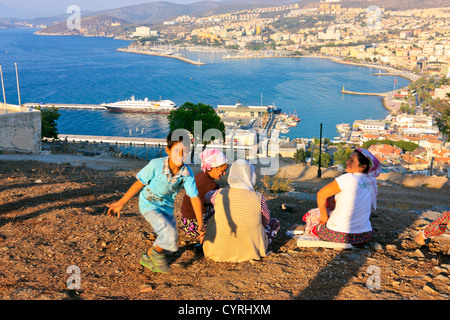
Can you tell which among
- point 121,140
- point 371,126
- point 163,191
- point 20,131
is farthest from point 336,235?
point 371,126

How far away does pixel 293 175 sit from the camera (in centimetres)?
963

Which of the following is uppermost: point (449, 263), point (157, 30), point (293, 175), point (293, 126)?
point (157, 30)

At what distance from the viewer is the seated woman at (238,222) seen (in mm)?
2477

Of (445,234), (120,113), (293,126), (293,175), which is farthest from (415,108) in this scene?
(445,234)

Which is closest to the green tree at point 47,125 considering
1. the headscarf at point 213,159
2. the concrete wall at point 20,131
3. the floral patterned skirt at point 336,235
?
the concrete wall at point 20,131

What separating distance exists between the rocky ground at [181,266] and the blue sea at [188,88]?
28135 mm

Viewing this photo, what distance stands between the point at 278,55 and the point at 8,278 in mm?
99039

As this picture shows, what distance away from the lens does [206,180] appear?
2.84 meters

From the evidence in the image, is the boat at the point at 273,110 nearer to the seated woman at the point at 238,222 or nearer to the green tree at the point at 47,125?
the green tree at the point at 47,125

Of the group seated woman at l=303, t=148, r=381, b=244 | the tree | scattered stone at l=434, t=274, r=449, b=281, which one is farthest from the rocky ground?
the tree
